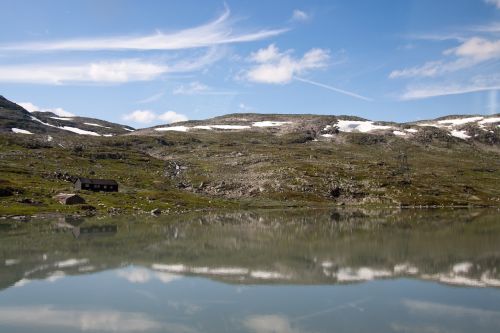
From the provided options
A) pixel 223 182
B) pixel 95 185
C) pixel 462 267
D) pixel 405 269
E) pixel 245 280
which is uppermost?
pixel 223 182

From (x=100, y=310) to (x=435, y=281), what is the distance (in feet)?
88.4

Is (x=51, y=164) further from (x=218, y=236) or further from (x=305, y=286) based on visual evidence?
(x=305, y=286)

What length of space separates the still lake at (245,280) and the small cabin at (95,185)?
5405 centimetres

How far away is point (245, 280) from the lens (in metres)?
40.5

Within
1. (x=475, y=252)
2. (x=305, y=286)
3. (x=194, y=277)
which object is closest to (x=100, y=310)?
(x=194, y=277)

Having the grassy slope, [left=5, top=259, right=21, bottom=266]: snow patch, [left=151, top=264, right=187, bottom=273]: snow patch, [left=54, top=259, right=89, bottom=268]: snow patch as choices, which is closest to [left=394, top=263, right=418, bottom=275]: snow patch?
[left=151, top=264, right=187, bottom=273]: snow patch

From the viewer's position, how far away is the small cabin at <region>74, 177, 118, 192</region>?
431ft

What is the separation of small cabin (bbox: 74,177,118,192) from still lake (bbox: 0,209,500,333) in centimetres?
5405

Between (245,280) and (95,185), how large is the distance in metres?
101

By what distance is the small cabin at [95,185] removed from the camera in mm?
131375

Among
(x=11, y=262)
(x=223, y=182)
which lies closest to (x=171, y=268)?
(x=11, y=262)

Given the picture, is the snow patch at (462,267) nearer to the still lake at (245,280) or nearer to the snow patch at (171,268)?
the still lake at (245,280)

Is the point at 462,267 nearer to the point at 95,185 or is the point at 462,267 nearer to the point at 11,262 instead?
the point at 11,262

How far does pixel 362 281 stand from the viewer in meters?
40.5
